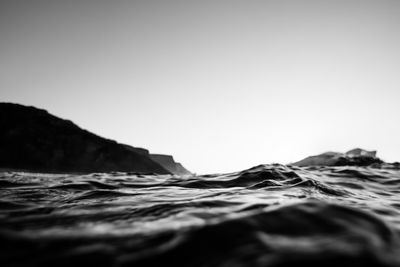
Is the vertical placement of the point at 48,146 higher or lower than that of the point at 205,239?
higher

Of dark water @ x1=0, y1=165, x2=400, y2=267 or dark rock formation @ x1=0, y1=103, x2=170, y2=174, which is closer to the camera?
dark water @ x1=0, y1=165, x2=400, y2=267

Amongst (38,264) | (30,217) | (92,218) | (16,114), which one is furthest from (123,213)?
(16,114)

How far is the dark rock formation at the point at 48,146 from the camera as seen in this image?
119 ft

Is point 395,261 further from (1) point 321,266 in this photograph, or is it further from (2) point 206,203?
(2) point 206,203

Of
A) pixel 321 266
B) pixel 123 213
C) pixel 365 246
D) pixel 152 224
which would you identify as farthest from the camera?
pixel 123 213

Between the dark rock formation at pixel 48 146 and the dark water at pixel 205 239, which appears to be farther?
the dark rock formation at pixel 48 146

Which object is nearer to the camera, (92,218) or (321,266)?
(321,266)

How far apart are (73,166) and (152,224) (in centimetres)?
4465

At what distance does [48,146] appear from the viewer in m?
39.1

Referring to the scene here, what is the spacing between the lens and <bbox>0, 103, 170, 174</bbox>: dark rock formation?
36.1 metres

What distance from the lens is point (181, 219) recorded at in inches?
80.1

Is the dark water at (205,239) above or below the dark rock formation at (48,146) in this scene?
below

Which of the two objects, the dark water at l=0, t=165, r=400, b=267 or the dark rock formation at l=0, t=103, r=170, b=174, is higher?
the dark rock formation at l=0, t=103, r=170, b=174

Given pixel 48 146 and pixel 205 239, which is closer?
pixel 205 239
